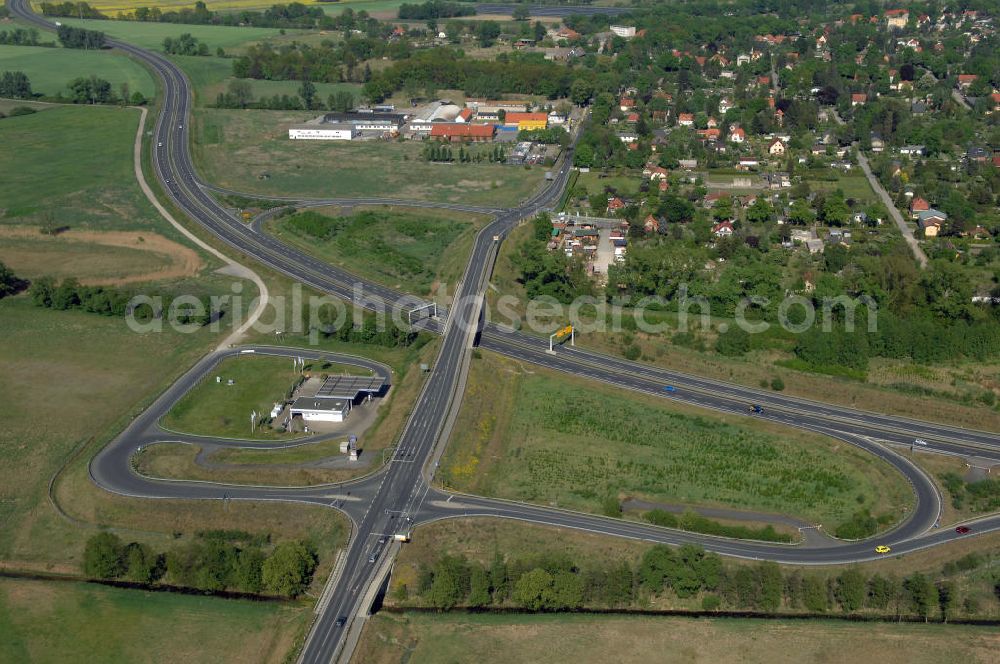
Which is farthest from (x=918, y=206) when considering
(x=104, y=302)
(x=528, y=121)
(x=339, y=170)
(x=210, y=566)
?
(x=210, y=566)

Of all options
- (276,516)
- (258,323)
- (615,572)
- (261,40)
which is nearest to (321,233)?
(258,323)

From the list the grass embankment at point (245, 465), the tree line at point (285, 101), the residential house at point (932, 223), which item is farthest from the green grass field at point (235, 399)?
the tree line at point (285, 101)

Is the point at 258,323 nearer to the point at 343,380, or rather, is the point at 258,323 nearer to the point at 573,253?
the point at 343,380

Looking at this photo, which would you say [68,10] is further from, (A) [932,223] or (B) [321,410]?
(A) [932,223]

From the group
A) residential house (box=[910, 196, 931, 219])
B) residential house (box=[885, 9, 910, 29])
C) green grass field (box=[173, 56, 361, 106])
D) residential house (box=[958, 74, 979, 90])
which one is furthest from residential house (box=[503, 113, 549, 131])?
residential house (box=[885, 9, 910, 29])

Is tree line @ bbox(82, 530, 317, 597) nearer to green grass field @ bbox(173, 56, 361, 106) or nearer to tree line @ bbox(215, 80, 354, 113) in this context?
tree line @ bbox(215, 80, 354, 113)

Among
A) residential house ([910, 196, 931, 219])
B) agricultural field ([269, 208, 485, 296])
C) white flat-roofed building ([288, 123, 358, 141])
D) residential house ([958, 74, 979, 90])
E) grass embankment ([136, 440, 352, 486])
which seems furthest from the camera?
residential house ([958, 74, 979, 90])

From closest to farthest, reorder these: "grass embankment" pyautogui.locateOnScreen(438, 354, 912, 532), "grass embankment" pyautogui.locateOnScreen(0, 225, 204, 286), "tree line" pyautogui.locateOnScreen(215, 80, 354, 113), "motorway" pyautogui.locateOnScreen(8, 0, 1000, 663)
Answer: "motorway" pyautogui.locateOnScreen(8, 0, 1000, 663) → "grass embankment" pyautogui.locateOnScreen(438, 354, 912, 532) → "grass embankment" pyautogui.locateOnScreen(0, 225, 204, 286) → "tree line" pyautogui.locateOnScreen(215, 80, 354, 113)
